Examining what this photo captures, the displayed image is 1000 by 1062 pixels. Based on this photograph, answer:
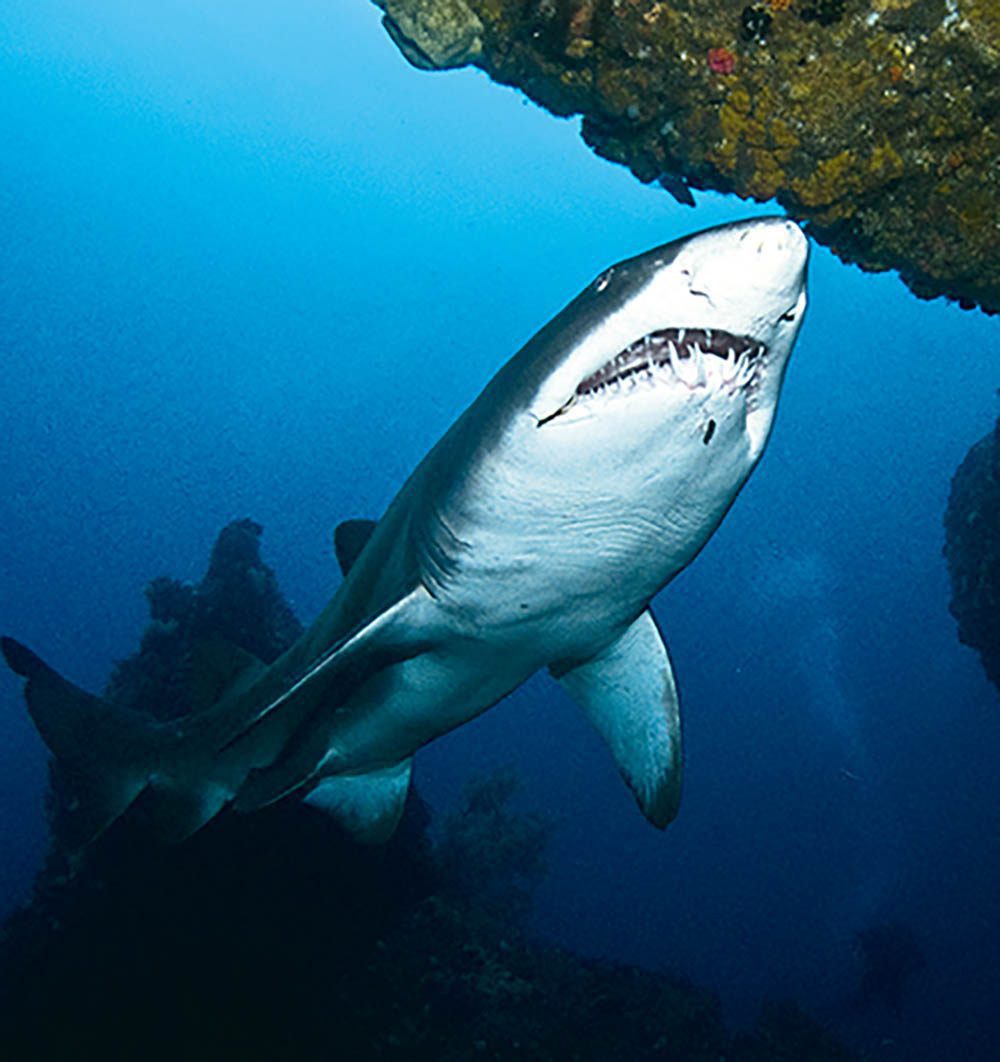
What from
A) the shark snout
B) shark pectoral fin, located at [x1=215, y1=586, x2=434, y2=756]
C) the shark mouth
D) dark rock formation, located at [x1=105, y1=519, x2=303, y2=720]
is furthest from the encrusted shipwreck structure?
dark rock formation, located at [x1=105, y1=519, x2=303, y2=720]

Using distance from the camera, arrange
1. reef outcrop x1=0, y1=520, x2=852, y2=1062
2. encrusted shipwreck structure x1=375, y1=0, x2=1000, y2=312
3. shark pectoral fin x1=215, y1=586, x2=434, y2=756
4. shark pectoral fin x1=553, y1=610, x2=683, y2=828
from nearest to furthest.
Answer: shark pectoral fin x1=215, y1=586, x2=434, y2=756
encrusted shipwreck structure x1=375, y1=0, x2=1000, y2=312
shark pectoral fin x1=553, y1=610, x2=683, y2=828
reef outcrop x1=0, y1=520, x2=852, y2=1062

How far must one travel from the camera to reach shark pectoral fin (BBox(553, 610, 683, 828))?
3918mm

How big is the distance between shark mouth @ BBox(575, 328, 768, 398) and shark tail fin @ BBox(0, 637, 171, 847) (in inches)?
147

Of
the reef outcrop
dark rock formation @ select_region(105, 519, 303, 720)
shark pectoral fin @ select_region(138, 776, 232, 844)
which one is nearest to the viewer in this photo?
shark pectoral fin @ select_region(138, 776, 232, 844)

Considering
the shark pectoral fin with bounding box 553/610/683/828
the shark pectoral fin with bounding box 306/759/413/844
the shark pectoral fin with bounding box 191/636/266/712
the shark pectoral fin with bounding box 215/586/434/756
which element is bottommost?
the shark pectoral fin with bounding box 553/610/683/828

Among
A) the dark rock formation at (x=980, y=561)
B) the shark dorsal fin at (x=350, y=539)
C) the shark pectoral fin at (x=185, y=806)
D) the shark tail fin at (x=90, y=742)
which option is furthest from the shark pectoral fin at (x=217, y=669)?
the dark rock formation at (x=980, y=561)

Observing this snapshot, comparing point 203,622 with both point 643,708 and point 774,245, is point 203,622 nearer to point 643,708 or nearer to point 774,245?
point 643,708

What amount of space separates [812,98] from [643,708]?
325cm

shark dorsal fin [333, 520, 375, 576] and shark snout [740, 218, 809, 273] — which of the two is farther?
shark dorsal fin [333, 520, 375, 576]

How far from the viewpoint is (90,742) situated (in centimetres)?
468

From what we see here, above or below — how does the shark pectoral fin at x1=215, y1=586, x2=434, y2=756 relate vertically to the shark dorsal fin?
below

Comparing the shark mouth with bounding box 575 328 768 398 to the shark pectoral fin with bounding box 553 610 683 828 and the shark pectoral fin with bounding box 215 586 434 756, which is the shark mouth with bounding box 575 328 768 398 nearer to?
the shark pectoral fin with bounding box 215 586 434 756

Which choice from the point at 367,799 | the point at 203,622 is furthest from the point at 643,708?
the point at 203,622

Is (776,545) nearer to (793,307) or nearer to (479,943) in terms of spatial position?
(479,943)
